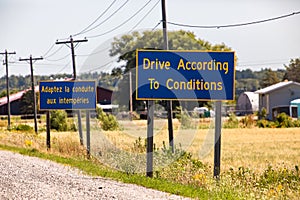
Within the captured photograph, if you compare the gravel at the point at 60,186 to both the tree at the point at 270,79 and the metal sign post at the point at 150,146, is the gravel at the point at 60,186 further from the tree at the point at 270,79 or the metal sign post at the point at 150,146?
the tree at the point at 270,79

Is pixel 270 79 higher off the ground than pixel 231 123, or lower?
higher

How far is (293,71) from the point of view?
433ft

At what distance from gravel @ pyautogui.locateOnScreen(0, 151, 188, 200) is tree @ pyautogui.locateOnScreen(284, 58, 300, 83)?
115301 mm

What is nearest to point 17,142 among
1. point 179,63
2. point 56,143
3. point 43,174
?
point 56,143

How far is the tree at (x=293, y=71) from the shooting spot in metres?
130

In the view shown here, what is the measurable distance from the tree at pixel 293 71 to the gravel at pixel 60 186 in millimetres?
115301

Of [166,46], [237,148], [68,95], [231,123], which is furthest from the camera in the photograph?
[231,123]

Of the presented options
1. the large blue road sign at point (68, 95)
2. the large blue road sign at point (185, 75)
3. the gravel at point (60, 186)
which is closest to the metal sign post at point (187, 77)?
the large blue road sign at point (185, 75)

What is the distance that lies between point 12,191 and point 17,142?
1918 cm

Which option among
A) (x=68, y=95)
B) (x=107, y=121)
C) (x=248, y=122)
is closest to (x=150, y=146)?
(x=68, y=95)

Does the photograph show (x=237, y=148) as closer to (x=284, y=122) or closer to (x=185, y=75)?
(x=185, y=75)

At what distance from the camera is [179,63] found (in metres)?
16.5

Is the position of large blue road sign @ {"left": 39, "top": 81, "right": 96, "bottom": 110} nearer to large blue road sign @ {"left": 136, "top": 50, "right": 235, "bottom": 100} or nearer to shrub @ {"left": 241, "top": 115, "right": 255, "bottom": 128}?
large blue road sign @ {"left": 136, "top": 50, "right": 235, "bottom": 100}

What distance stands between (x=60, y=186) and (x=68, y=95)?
13.8m
